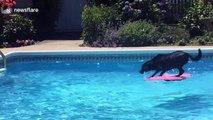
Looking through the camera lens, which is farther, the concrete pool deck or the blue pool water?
→ the concrete pool deck

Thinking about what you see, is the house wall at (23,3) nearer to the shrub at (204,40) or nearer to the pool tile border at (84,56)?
the pool tile border at (84,56)

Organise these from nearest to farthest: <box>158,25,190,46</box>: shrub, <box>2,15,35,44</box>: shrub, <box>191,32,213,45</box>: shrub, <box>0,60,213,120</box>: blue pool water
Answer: <box>0,60,213,120</box>: blue pool water, <box>191,32,213,45</box>: shrub, <box>158,25,190,46</box>: shrub, <box>2,15,35,44</box>: shrub

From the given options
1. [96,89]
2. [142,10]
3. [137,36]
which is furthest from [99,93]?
[142,10]

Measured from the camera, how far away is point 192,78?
11.2 metres

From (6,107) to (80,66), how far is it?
409cm

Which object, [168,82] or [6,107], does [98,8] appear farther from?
[6,107]

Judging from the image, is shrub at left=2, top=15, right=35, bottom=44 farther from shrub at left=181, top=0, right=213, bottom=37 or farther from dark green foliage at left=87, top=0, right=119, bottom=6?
shrub at left=181, top=0, right=213, bottom=37

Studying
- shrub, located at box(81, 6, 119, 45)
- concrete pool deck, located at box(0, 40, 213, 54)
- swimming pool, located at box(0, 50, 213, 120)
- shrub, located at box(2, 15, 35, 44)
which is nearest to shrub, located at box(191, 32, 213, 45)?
concrete pool deck, located at box(0, 40, 213, 54)

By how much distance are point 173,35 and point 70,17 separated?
5.85m

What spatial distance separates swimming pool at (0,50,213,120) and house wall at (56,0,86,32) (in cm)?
620

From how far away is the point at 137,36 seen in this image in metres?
14.0

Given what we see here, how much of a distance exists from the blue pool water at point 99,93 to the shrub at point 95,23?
194 cm

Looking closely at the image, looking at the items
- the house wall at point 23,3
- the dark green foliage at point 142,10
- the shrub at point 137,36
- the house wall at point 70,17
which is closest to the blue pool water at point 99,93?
the shrub at point 137,36

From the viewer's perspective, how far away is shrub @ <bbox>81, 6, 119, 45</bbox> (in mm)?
14742
